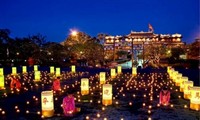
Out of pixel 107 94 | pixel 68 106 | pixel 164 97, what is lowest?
pixel 68 106

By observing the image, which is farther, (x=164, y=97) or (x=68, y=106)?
(x=164, y=97)

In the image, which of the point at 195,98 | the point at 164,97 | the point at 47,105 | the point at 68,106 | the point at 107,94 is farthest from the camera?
the point at 107,94

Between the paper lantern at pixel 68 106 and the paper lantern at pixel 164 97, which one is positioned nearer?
the paper lantern at pixel 68 106

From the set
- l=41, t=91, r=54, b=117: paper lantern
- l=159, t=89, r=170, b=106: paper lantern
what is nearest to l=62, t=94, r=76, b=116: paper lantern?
l=41, t=91, r=54, b=117: paper lantern

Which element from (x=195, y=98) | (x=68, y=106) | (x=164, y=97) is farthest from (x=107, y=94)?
(x=195, y=98)

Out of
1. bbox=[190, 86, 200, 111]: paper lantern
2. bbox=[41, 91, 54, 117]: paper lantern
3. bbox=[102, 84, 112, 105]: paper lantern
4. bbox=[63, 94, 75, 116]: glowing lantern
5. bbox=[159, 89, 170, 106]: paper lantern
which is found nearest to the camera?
bbox=[41, 91, 54, 117]: paper lantern

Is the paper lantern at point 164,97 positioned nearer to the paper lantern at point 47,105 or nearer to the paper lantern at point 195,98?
the paper lantern at point 195,98

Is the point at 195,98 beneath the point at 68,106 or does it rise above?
above

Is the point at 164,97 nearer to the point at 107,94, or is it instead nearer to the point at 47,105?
the point at 107,94

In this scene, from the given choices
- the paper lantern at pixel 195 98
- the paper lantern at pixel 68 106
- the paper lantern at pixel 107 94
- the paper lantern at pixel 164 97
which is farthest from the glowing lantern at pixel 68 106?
the paper lantern at pixel 195 98

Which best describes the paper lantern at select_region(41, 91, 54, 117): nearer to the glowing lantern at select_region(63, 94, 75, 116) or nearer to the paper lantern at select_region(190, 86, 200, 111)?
the glowing lantern at select_region(63, 94, 75, 116)

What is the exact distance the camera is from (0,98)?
46.1 feet

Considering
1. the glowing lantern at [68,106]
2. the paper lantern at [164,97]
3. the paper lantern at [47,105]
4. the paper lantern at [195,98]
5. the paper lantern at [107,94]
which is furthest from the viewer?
the paper lantern at [107,94]

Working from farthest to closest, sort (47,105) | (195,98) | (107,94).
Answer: (107,94)
(195,98)
(47,105)
